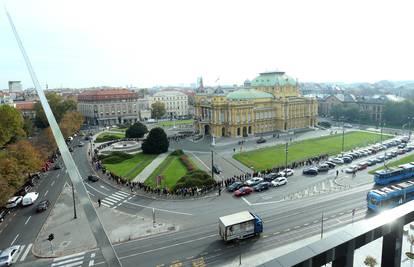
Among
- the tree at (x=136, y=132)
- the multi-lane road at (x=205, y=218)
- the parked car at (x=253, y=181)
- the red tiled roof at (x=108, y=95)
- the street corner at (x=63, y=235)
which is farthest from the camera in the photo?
the red tiled roof at (x=108, y=95)

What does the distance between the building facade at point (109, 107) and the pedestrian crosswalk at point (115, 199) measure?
101 m

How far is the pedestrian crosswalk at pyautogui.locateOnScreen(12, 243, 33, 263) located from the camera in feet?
104

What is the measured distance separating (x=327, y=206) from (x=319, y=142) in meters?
47.0

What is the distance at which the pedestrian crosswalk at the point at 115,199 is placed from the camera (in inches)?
1789

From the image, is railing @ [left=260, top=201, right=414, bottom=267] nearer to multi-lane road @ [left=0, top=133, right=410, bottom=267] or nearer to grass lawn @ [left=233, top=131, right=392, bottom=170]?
multi-lane road @ [left=0, top=133, right=410, bottom=267]

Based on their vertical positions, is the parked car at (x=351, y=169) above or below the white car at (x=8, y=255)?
above

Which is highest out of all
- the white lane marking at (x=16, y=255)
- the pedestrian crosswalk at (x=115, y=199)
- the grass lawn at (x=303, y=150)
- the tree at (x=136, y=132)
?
the tree at (x=136, y=132)

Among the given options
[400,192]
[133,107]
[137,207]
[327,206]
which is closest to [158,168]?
[137,207]

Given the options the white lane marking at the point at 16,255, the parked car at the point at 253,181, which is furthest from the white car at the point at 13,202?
the parked car at the point at 253,181

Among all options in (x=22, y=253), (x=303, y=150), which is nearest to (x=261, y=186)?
(x=303, y=150)

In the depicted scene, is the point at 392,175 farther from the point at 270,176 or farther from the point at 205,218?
the point at 205,218

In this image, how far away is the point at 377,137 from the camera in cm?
9050

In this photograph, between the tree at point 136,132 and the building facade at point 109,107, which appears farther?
the building facade at point 109,107

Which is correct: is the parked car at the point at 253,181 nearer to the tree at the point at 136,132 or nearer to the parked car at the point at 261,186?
the parked car at the point at 261,186
